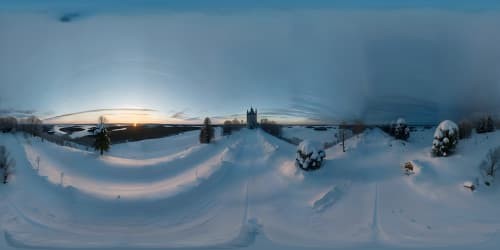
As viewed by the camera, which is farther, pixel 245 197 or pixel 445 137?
pixel 445 137

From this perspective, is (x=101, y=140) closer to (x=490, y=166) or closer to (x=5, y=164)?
(x=5, y=164)

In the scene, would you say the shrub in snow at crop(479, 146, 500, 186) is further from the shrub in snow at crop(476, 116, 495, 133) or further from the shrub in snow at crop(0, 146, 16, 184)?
the shrub in snow at crop(0, 146, 16, 184)

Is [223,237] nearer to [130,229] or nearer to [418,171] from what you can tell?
[130,229]

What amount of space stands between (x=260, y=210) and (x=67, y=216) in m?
4.74

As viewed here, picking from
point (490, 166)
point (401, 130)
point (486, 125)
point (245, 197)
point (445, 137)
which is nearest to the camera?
point (245, 197)

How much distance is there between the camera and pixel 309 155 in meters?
12.6

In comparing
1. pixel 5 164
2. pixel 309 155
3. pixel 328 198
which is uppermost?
pixel 309 155

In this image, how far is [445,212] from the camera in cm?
873

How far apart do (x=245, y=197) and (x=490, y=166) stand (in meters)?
7.98

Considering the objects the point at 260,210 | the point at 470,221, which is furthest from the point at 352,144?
the point at 260,210

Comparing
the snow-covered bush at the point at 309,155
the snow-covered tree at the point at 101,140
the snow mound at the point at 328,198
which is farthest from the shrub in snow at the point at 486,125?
the snow-covered tree at the point at 101,140

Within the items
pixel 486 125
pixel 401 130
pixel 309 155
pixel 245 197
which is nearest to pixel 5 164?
pixel 245 197

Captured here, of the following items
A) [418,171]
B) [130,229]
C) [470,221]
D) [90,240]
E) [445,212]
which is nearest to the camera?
[90,240]

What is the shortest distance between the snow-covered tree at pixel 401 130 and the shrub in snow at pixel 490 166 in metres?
3.32
